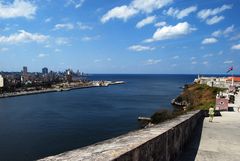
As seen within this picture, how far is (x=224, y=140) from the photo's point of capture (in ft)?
27.7

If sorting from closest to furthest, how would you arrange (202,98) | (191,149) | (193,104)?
(191,149) → (193,104) → (202,98)

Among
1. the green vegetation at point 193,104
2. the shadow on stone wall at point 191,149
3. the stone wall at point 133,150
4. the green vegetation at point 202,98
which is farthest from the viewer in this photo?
the green vegetation at point 202,98

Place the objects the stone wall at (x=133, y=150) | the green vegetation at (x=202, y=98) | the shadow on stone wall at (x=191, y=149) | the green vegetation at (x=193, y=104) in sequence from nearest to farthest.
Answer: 1. the stone wall at (x=133, y=150)
2. the shadow on stone wall at (x=191, y=149)
3. the green vegetation at (x=193, y=104)
4. the green vegetation at (x=202, y=98)

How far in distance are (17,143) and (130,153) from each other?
29.7 metres

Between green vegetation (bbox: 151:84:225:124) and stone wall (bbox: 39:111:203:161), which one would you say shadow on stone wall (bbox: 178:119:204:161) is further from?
green vegetation (bbox: 151:84:225:124)

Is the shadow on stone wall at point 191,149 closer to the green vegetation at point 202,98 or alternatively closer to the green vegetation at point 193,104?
the green vegetation at point 193,104

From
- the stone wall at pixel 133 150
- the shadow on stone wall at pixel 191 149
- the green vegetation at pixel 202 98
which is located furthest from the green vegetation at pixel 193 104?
the stone wall at pixel 133 150

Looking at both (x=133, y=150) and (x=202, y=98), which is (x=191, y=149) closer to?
(x=133, y=150)

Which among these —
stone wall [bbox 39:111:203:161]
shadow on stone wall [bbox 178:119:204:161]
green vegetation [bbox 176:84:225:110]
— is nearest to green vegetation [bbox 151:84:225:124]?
green vegetation [bbox 176:84:225:110]

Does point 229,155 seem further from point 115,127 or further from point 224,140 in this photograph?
point 115,127

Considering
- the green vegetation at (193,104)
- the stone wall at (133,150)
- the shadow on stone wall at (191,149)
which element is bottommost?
the green vegetation at (193,104)

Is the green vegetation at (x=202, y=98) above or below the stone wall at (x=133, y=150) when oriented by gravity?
below

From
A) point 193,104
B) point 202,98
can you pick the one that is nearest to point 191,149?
point 193,104

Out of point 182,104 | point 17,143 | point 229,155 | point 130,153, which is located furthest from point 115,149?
point 182,104
